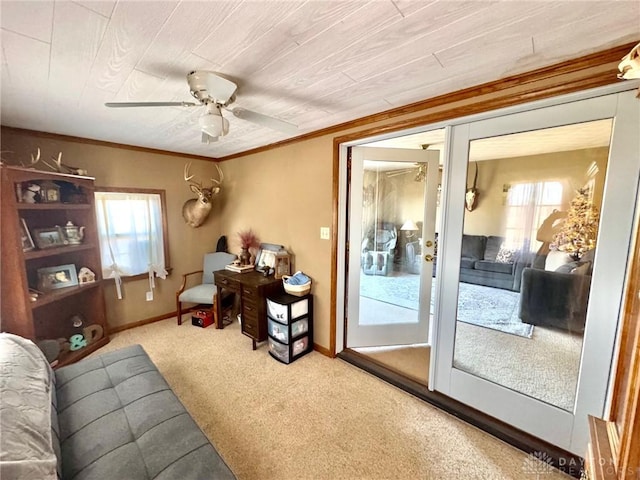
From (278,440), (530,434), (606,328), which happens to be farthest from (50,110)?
(530,434)

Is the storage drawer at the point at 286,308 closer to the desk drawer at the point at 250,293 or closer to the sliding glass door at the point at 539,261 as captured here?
the desk drawer at the point at 250,293

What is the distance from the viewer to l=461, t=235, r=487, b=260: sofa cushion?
1905mm

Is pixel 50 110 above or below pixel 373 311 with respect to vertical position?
above

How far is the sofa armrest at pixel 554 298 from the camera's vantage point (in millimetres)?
1525

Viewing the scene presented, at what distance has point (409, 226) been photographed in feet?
8.70

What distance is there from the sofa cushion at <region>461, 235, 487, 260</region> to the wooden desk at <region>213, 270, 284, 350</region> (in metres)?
1.84

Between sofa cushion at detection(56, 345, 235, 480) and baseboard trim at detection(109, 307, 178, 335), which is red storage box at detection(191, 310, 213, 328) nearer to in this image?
baseboard trim at detection(109, 307, 178, 335)

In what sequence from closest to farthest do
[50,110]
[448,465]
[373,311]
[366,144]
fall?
[448,465], [50,110], [366,144], [373,311]

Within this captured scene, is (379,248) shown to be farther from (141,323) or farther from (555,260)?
(141,323)

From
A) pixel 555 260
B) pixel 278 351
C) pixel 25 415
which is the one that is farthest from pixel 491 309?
pixel 25 415

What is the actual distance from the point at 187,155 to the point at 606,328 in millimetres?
4403

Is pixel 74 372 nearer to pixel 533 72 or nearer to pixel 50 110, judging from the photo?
pixel 50 110

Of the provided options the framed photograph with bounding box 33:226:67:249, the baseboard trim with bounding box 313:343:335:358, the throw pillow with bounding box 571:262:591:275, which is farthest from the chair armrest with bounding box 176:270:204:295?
the throw pillow with bounding box 571:262:591:275

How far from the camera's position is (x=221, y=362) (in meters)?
2.52
